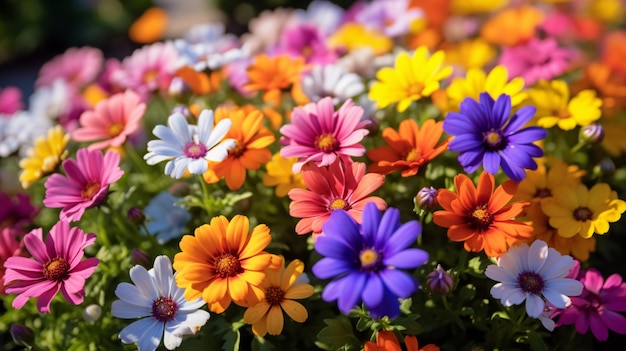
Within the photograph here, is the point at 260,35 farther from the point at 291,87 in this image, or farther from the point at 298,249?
the point at 298,249

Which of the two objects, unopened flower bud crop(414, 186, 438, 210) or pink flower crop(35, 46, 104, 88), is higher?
unopened flower bud crop(414, 186, 438, 210)

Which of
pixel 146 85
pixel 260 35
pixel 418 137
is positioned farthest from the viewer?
pixel 260 35

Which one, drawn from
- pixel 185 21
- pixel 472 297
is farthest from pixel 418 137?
pixel 185 21

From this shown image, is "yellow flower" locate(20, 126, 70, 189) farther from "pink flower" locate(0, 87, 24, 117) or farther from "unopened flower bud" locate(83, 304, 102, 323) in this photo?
"pink flower" locate(0, 87, 24, 117)

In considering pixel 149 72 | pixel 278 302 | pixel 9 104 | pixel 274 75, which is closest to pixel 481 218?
pixel 278 302

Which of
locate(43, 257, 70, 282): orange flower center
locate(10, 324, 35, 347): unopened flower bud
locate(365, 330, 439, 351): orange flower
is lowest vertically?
locate(10, 324, 35, 347): unopened flower bud

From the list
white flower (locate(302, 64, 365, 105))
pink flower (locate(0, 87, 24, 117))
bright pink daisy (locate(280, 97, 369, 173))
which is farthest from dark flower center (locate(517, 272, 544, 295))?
pink flower (locate(0, 87, 24, 117))

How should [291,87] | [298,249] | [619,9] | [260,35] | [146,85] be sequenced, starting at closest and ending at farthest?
[298,249]
[291,87]
[146,85]
[260,35]
[619,9]
